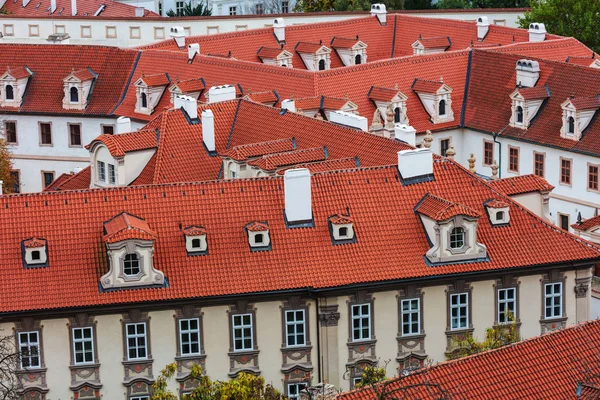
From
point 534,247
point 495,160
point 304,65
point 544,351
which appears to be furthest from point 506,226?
point 304,65

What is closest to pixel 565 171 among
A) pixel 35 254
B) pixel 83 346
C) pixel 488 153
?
pixel 488 153

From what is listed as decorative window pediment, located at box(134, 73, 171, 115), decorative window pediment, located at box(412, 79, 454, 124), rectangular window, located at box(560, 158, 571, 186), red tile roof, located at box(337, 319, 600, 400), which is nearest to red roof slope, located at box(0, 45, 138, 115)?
decorative window pediment, located at box(134, 73, 171, 115)

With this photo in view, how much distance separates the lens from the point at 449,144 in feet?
352

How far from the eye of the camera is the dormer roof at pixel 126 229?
68188mm

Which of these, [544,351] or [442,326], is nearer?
[544,351]

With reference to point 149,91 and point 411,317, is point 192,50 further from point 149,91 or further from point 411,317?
point 411,317

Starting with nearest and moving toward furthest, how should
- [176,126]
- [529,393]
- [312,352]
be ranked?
[529,393]
[312,352]
[176,126]

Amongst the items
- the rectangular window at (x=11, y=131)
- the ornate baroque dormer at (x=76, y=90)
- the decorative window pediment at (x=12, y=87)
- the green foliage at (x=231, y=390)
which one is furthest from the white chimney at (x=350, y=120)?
the rectangular window at (x=11, y=131)

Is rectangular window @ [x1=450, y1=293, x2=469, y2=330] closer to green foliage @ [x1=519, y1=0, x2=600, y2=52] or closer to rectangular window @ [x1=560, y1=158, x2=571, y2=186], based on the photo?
rectangular window @ [x1=560, y1=158, x2=571, y2=186]

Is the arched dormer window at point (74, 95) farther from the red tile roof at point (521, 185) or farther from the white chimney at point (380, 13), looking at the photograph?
the red tile roof at point (521, 185)

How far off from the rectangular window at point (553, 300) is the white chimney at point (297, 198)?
30.3 ft

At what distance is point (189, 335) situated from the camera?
69.4m

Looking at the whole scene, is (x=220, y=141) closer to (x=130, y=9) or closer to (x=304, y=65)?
(x=304, y=65)

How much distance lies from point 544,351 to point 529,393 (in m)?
2.30
